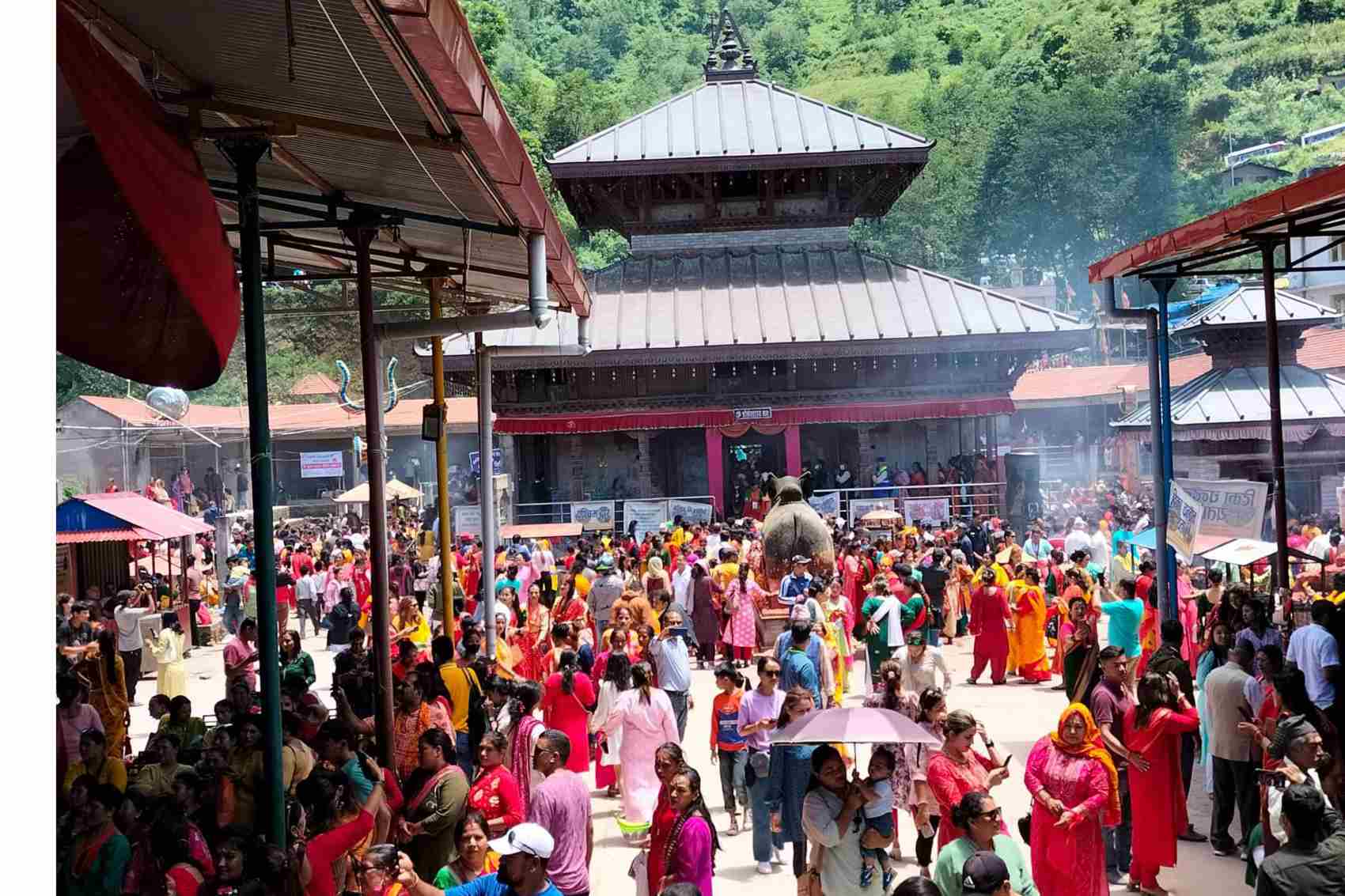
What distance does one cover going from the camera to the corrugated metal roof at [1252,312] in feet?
71.9

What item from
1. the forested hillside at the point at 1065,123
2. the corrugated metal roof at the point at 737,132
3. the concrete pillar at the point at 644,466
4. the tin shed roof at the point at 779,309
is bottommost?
the concrete pillar at the point at 644,466

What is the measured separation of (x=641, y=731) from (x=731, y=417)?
71.8 ft

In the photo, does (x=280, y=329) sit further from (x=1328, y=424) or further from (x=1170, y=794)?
(x=1170, y=794)

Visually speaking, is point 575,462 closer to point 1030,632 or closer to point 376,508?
point 1030,632

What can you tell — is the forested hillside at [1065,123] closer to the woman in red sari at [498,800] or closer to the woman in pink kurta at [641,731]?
the woman in pink kurta at [641,731]

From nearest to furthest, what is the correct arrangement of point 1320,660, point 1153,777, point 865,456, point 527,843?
point 527,843, point 1153,777, point 1320,660, point 865,456

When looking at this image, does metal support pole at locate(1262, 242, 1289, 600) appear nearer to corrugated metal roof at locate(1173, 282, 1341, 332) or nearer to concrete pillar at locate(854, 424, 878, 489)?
corrugated metal roof at locate(1173, 282, 1341, 332)

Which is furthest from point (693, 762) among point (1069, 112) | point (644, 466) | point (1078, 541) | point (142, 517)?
point (1069, 112)

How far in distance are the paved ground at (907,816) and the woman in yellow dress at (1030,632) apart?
241 millimetres

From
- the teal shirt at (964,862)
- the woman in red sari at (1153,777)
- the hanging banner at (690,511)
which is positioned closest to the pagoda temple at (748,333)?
the hanging banner at (690,511)

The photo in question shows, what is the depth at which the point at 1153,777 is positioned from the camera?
8.48 m

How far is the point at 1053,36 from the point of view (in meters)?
82.6

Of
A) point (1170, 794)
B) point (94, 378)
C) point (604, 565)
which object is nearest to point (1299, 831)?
point (1170, 794)

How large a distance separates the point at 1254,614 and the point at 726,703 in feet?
Answer: 13.3
